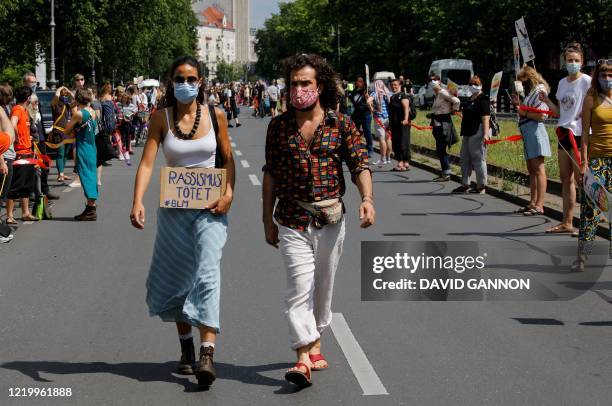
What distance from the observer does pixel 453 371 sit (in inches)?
242

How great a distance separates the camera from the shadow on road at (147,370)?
6.00m

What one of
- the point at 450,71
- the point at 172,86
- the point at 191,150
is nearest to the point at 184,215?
the point at 191,150

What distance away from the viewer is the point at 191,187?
237 inches

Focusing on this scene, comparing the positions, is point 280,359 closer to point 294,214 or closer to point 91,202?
point 294,214

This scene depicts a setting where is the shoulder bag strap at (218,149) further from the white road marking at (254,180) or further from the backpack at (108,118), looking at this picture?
the white road marking at (254,180)

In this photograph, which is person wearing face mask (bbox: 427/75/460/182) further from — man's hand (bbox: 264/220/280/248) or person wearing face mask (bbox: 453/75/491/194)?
man's hand (bbox: 264/220/280/248)

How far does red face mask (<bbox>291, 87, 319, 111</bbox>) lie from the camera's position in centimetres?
574

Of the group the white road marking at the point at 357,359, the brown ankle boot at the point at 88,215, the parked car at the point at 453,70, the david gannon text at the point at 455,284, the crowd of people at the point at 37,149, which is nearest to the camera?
the white road marking at the point at 357,359

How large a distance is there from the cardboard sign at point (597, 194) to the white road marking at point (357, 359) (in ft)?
8.23

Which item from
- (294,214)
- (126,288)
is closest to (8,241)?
(126,288)

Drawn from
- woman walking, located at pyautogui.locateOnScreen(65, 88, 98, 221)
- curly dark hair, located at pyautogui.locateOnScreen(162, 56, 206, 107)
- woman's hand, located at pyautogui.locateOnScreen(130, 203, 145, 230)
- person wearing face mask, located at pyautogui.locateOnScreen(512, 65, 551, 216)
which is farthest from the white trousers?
woman walking, located at pyautogui.locateOnScreen(65, 88, 98, 221)

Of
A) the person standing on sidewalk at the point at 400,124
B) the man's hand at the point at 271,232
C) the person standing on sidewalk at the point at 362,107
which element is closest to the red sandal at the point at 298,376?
the man's hand at the point at 271,232

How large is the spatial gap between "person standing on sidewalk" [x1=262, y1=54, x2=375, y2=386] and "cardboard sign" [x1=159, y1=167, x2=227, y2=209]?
0.32 metres

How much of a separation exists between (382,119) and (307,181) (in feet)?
61.8
